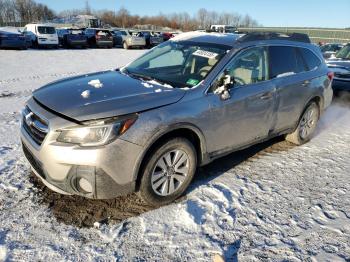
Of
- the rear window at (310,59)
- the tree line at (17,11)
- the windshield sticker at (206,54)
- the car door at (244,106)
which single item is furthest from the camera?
the tree line at (17,11)

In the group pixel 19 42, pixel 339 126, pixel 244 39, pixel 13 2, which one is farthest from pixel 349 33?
pixel 13 2

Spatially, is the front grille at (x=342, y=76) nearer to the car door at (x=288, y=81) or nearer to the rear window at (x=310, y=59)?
the rear window at (x=310, y=59)

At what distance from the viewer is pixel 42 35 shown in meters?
23.8

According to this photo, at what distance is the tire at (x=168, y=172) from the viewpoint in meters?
3.40

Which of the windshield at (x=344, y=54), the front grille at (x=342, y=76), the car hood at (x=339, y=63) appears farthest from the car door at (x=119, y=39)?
the front grille at (x=342, y=76)

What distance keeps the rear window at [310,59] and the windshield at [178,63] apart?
194cm

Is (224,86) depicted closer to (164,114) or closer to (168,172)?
(164,114)

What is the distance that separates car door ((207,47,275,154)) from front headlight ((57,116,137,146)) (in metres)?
1.22

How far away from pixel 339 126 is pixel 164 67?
175 inches

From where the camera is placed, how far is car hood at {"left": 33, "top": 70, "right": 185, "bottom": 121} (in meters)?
3.13

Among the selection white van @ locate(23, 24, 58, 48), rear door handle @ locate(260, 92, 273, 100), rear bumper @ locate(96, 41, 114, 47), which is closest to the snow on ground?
rear door handle @ locate(260, 92, 273, 100)

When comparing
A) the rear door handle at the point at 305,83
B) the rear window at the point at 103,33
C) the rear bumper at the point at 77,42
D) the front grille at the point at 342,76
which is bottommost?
the rear bumper at the point at 77,42

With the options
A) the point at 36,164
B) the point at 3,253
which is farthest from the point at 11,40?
the point at 3,253

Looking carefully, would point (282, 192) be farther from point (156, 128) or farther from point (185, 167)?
point (156, 128)
